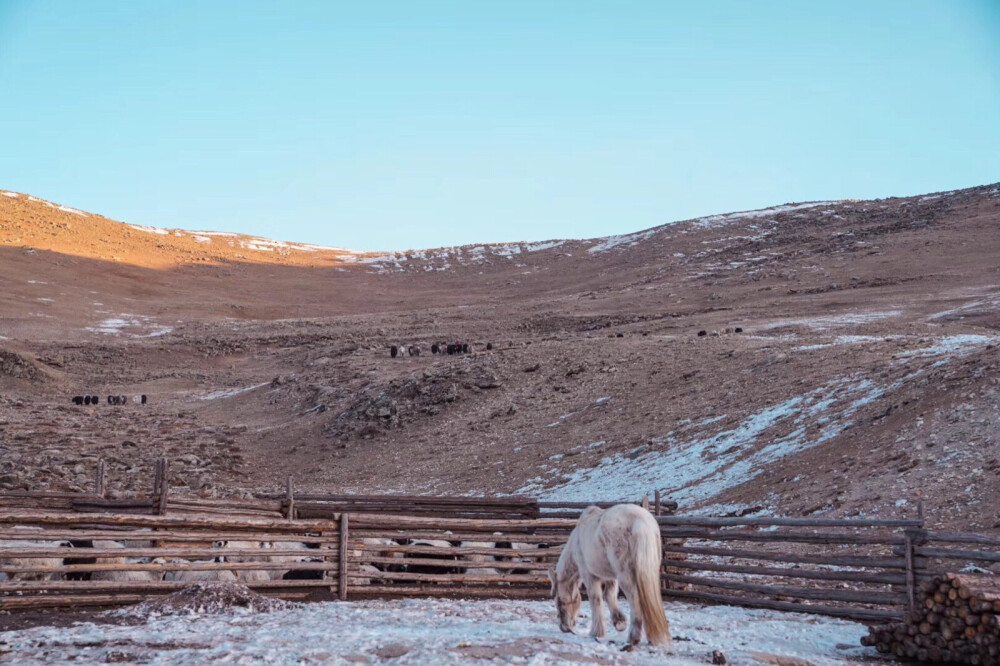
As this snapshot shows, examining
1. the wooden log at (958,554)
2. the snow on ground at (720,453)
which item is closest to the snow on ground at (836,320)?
the snow on ground at (720,453)

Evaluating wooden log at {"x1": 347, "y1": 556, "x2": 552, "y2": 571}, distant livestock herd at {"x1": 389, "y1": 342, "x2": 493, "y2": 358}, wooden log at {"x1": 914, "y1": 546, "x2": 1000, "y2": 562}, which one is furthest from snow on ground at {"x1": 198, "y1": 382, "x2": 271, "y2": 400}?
wooden log at {"x1": 914, "y1": 546, "x2": 1000, "y2": 562}

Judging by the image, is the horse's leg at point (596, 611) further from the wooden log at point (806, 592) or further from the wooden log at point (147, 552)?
the wooden log at point (147, 552)

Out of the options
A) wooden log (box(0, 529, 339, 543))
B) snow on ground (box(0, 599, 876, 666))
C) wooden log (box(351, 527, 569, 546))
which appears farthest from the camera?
wooden log (box(351, 527, 569, 546))

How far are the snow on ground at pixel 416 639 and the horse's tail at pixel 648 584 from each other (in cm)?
19

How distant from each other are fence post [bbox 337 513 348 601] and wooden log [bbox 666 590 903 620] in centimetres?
433

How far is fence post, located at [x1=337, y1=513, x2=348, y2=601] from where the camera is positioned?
12.3m

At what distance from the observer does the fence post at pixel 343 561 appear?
1234 cm

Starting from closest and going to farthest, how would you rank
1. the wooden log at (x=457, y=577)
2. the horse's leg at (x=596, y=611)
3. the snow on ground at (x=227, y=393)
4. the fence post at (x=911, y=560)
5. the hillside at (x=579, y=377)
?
the horse's leg at (x=596, y=611)
the fence post at (x=911, y=560)
the wooden log at (x=457, y=577)
the hillside at (x=579, y=377)
the snow on ground at (x=227, y=393)

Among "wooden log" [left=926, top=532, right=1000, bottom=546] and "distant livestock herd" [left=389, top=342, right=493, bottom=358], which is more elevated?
"distant livestock herd" [left=389, top=342, right=493, bottom=358]

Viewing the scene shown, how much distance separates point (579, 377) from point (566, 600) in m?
24.3

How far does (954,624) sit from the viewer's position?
8773mm

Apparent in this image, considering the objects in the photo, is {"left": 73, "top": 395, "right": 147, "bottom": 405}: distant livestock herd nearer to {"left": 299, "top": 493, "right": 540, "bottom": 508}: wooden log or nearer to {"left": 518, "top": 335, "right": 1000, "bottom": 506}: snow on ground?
{"left": 518, "top": 335, "right": 1000, "bottom": 506}: snow on ground

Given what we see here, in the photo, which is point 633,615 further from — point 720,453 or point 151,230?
point 151,230

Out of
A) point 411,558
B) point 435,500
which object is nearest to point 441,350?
point 435,500
